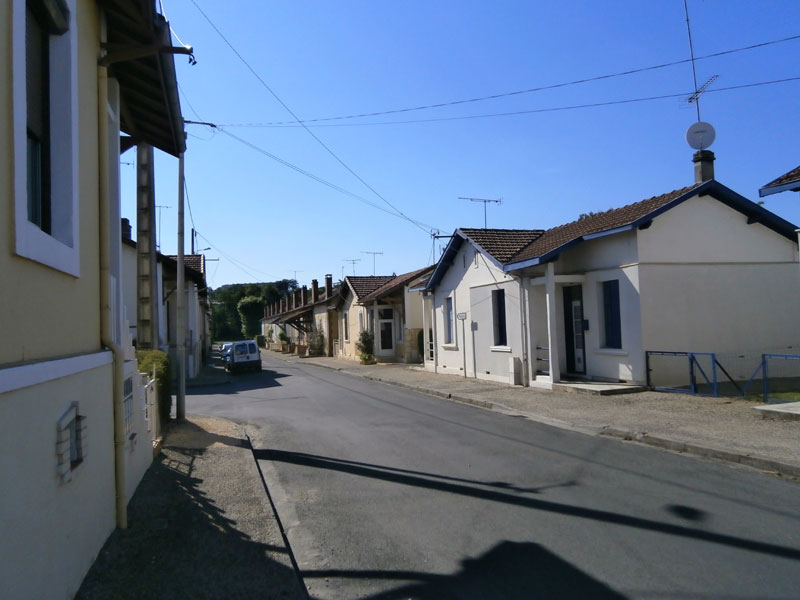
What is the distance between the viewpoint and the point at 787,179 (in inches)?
415

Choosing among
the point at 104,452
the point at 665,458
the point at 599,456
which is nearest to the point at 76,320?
the point at 104,452

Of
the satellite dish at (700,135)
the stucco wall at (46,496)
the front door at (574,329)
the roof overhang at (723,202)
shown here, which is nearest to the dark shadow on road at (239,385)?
the front door at (574,329)

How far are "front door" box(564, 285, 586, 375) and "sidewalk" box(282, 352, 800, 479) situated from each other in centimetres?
167

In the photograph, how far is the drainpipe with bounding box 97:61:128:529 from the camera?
18.1 ft

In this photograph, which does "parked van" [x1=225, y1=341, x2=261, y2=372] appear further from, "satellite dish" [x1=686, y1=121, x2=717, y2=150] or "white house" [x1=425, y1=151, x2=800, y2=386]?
"satellite dish" [x1=686, y1=121, x2=717, y2=150]

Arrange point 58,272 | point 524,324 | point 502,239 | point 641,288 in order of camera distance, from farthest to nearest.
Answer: point 502,239 → point 524,324 → point 641,288 → point 58,272

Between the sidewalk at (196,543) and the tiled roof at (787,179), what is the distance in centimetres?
949

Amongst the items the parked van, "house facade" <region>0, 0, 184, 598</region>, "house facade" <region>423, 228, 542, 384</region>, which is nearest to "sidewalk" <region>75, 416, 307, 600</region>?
"house facade" <region>0, 0, 184, 598</region>

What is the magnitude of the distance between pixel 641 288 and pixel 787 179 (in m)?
4.68

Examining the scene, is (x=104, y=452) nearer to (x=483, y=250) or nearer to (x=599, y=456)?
(x=599, y=456)

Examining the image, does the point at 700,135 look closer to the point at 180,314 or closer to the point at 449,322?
the point at 449,322

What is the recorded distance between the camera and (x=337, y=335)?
149 ft

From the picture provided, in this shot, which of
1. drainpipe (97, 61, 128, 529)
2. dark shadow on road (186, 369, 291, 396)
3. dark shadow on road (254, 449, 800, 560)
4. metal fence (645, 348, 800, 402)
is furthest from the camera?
dark shadow on road (186, 369, 291, 396)

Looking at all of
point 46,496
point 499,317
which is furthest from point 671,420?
point 46,496
